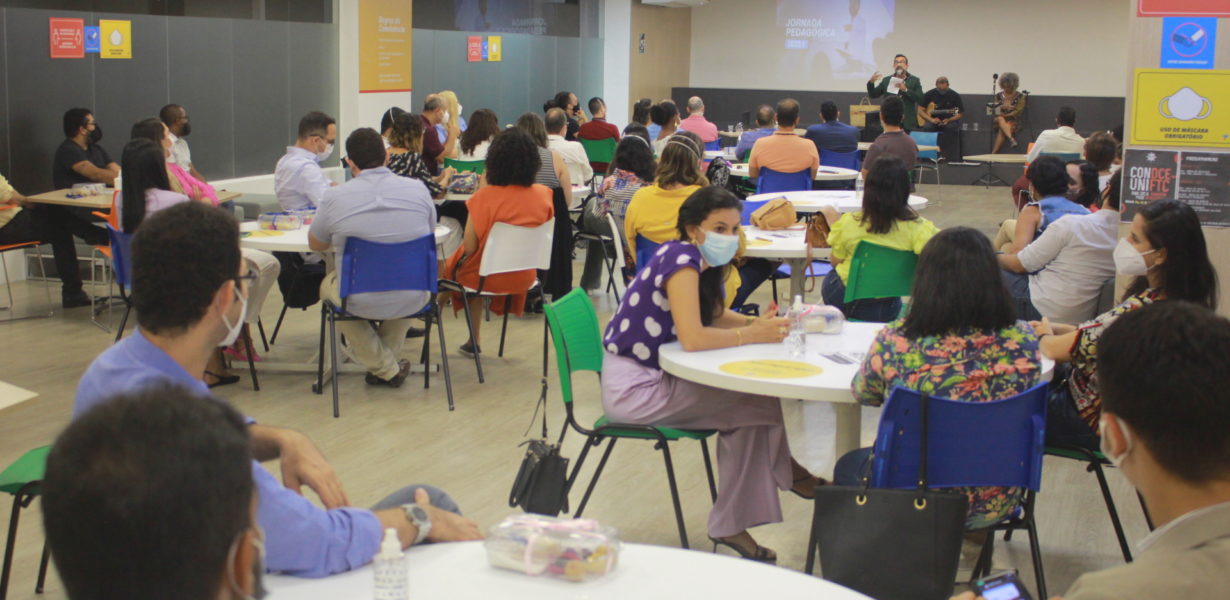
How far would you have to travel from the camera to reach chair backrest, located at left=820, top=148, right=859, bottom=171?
1055cm

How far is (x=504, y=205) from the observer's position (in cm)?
603

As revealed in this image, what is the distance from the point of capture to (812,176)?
8.81 meters

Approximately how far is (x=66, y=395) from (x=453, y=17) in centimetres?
861

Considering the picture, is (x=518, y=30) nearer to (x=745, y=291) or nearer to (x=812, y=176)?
(x=812, y=176)

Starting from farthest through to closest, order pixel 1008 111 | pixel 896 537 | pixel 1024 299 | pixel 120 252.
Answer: pixel 1008 111, pixel 120 252, pixel 1024 299, pixel 896 537

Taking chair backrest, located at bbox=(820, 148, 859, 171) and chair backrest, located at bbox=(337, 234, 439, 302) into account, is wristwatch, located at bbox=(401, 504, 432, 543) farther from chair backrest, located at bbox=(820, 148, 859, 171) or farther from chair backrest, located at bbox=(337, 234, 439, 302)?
chair backrest, located at bbox=(820, 148, 859, 171)

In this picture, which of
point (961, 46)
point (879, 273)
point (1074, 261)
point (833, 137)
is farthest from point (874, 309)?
point (961, 46)

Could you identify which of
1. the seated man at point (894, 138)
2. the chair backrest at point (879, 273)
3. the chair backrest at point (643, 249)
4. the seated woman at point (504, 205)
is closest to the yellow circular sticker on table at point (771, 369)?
the chair backrest at point (879, 273)

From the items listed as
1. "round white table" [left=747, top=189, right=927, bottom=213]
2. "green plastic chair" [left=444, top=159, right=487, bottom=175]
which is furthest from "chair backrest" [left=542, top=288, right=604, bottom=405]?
"green plastic chair" [left=444, top=159, right=487, bottom=175]

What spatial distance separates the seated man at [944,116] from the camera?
54.4 feet

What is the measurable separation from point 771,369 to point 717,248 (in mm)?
537

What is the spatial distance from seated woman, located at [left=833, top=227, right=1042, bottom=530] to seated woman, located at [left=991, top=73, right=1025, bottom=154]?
14.0 metres

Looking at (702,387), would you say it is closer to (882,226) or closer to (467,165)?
(882,226)

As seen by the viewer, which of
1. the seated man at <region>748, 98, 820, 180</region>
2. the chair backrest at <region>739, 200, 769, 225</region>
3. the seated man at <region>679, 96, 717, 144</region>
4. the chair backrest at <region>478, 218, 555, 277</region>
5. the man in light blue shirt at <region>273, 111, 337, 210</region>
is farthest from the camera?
the seated man at <region>679, 96, 717, 144</region>
